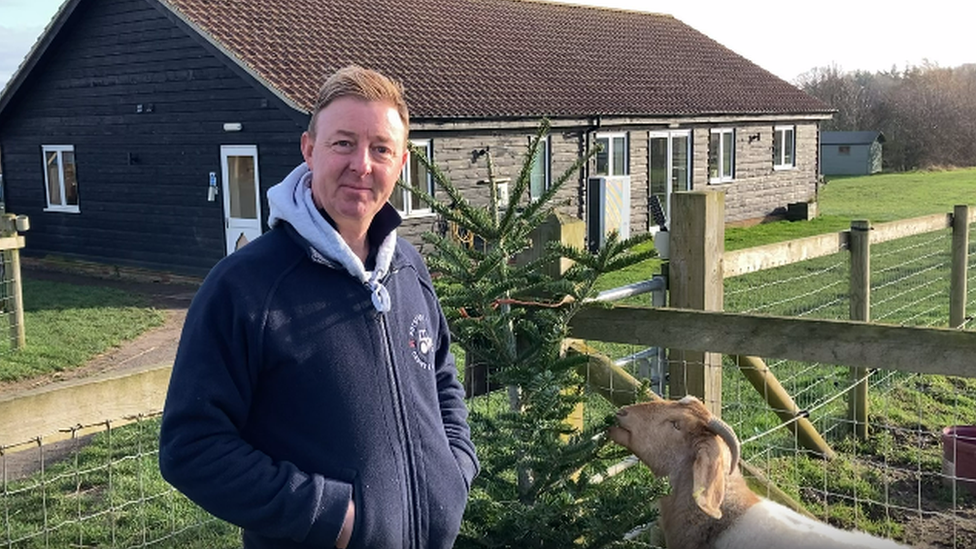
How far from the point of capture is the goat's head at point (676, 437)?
354 centimetres

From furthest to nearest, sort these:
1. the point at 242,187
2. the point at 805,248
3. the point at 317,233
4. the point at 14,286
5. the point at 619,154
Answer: the point at 619,154, the point at 242,187, the point at 14,286, the point at 805,248, the point at 317,233

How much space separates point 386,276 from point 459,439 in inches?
20.5

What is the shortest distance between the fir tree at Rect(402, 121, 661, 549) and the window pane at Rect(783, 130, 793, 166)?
25348 millimetres

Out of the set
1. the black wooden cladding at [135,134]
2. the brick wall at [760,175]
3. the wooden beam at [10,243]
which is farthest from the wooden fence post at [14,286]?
the brick wall at [760,175]

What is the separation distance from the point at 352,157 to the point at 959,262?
7539mm

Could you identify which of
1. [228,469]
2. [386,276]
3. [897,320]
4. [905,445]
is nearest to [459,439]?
[386,276]

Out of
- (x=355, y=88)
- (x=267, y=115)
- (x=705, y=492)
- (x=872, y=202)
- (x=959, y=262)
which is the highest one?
(x=267, y=115)

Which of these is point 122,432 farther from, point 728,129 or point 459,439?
point 728,129

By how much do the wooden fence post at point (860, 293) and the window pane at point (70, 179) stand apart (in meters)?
17.0

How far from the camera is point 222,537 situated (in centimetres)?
508

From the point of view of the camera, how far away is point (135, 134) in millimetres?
18281

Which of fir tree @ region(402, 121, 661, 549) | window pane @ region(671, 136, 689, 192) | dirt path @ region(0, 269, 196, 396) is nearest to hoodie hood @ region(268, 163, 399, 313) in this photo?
fir tree @ region(402, 121, 661, 549)

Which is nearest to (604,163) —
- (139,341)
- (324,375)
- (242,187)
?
(242,187)

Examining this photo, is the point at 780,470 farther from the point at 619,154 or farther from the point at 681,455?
the point at 619,154
